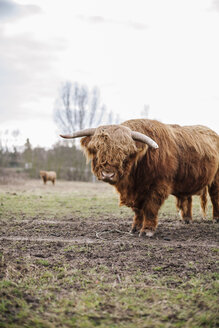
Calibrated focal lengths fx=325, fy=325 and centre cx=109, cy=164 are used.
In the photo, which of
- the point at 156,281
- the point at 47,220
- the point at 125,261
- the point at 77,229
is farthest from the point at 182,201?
the point at 156,281

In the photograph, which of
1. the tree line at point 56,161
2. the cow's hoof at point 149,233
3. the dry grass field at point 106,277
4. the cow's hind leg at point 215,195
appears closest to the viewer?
the dry grass field at point 106,277

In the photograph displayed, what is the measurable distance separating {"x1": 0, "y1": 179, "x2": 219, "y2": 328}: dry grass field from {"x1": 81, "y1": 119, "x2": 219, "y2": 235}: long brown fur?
0.60 metres

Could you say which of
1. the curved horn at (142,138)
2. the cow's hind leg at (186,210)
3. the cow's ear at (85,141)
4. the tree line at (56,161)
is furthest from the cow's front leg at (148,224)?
the tree line at (56,161)

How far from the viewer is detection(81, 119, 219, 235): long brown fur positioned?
15.4 ft

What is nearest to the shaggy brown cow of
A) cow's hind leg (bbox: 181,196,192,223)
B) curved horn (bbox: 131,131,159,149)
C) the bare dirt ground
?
curved horn (bbox: 131,131,159,149)

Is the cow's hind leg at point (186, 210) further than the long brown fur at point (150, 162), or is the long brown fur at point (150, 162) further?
the cow's hind leg at point (186, 210)

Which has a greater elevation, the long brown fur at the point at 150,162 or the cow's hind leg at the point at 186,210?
the long brown fur at the point at 150,162

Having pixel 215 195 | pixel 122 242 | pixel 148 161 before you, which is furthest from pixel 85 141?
pixel 215 195

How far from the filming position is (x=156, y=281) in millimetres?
3199

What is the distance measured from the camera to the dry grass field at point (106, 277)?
242 centimetres

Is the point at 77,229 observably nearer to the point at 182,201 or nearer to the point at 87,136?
the point at 87,136

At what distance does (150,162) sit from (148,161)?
4 cm

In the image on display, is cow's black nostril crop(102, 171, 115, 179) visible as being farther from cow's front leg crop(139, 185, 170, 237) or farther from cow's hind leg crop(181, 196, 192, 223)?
cow's hind leg crop(181, 196, 192, 223)

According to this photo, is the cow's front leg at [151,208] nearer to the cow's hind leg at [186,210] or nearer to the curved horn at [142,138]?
the curved horn at [142,138]
